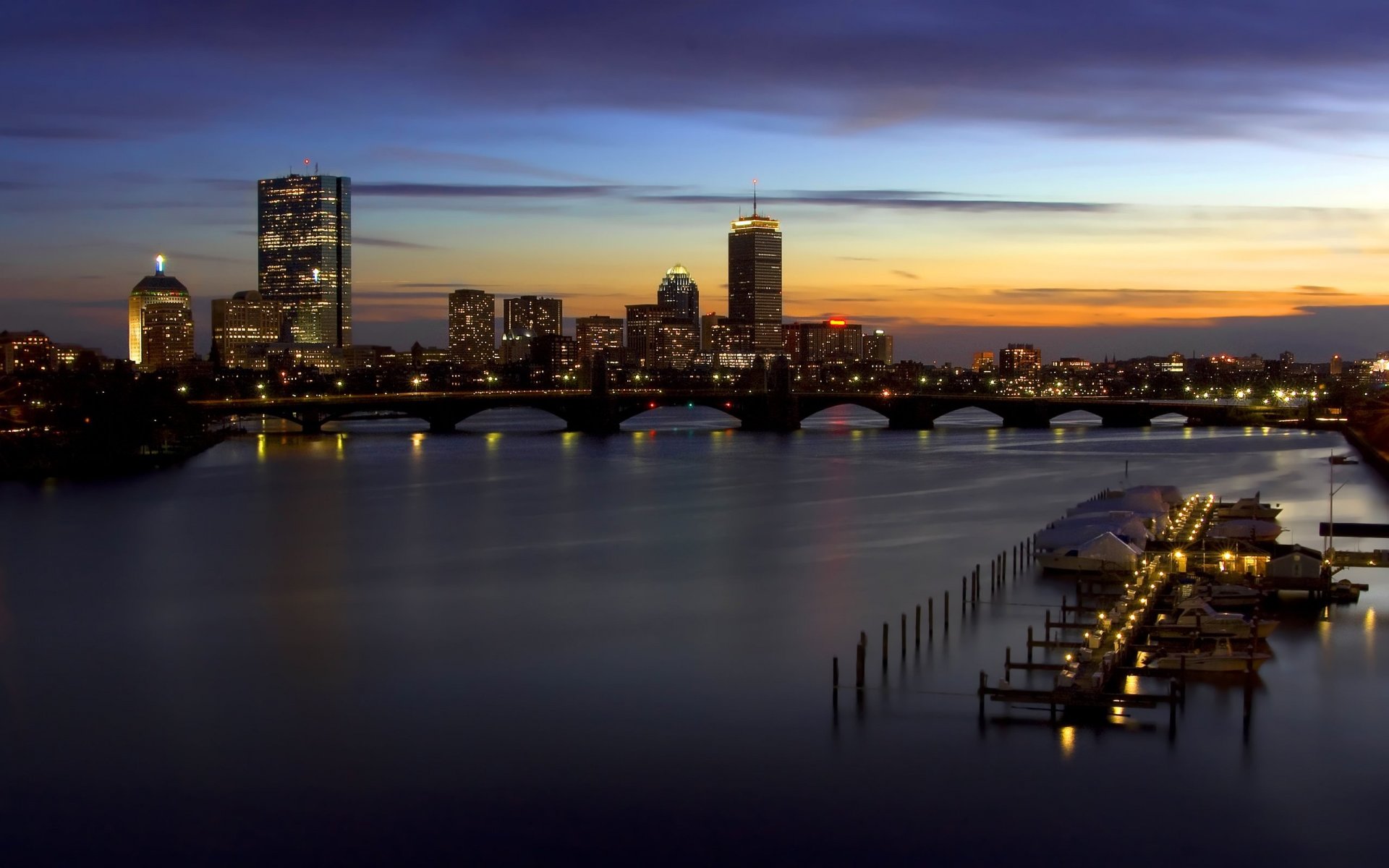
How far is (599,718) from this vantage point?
24234 millimetres

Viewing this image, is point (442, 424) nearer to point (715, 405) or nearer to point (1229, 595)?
point (715, 405)

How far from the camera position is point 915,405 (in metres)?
132

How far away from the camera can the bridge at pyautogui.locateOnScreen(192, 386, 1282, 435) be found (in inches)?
4683

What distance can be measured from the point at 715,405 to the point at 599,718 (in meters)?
112

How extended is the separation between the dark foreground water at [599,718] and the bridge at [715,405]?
6795cm

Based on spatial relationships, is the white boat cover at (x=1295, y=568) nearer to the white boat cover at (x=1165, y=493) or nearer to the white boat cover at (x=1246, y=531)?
the white boat cover at (x=1246, y=531)

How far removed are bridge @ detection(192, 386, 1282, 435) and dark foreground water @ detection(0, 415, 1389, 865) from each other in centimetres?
6795

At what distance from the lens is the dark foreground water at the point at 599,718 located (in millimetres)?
19188

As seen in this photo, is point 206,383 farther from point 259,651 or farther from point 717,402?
point 259,651

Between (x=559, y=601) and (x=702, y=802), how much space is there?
53.7 ft

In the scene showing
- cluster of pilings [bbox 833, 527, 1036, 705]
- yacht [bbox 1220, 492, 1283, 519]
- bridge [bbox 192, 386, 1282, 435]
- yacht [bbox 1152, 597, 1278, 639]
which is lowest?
cluster of pilings [bbox 833, 527, 1036, 705]

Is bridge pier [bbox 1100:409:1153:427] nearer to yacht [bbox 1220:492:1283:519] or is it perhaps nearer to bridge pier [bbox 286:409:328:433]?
bridge pier [bbox 286:409:328:433]

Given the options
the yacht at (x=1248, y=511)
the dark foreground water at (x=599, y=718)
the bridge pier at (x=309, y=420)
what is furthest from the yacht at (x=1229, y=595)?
the bridge pier at (x=309, y=420)

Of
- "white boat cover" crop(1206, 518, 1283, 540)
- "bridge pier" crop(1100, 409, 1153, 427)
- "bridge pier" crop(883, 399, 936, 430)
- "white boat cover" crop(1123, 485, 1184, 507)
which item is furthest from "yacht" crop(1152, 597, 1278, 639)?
"bridge pier" crop(1100, 409, 1153, 427)
